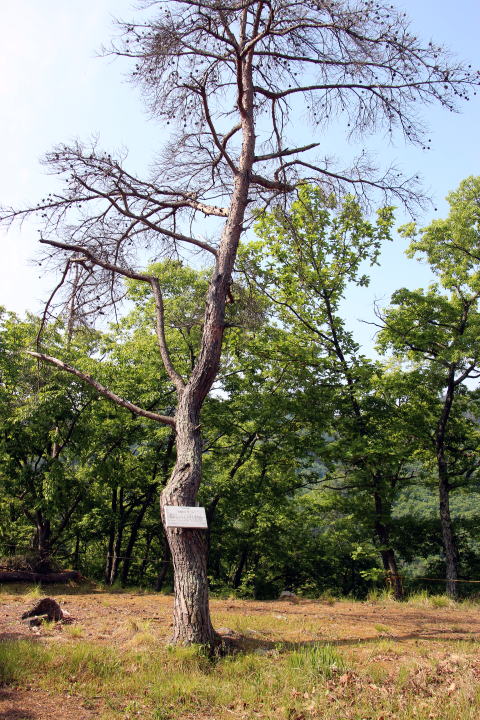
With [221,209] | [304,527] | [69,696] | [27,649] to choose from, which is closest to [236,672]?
[69,696]

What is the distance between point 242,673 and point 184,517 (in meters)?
1.74

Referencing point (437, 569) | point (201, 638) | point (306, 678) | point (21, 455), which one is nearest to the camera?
point (306, 678)

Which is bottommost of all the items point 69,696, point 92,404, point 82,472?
point 69,696

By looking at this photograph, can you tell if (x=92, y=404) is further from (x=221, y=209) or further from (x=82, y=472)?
(x=221, y=209)

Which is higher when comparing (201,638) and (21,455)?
(21,455)

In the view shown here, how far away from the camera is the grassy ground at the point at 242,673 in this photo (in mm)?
4461

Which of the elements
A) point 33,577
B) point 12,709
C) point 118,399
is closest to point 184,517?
point 118,399

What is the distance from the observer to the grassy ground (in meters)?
4.46

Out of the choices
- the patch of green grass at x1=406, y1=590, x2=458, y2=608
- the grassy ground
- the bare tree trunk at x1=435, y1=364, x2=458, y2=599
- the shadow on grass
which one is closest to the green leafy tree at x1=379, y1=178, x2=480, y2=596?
the bare tree trunk at x1=435, y1=364, x2=458, y2=599

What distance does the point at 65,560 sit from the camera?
67.4ft

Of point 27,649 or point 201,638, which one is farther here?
point 201,638

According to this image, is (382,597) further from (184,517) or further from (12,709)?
(12,709)

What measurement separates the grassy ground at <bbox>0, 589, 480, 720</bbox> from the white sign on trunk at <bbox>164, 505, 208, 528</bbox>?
130 centimetres

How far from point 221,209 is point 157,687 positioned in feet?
22.1
